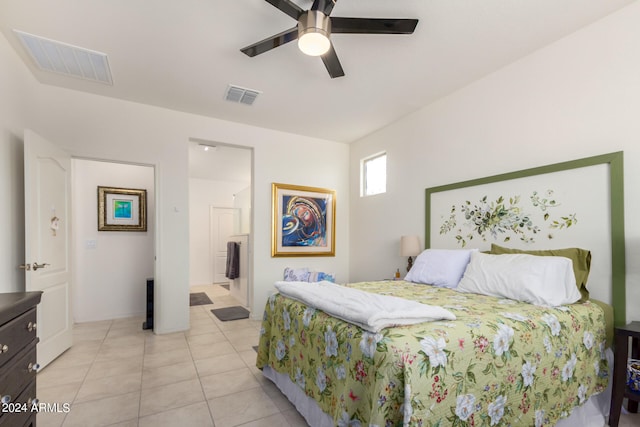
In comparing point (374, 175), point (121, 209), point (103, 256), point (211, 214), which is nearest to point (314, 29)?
point (374, 175)

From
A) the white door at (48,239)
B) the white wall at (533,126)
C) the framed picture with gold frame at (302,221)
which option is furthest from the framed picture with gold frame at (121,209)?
the white wall at (533,126)

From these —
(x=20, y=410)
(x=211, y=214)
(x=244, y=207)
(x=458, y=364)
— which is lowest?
(x=20, y=410)

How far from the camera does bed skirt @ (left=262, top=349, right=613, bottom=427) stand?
178 centimetres

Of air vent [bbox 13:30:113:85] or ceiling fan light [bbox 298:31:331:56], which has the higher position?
air vent [bbox 13:30:113:85]

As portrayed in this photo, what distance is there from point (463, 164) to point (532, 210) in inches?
32.8

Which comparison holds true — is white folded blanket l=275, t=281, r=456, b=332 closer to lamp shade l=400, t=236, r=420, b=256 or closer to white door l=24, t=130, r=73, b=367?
lamp shade l=400, t=236, r=420, b=256

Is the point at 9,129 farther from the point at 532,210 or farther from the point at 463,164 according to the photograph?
the point at 532,210

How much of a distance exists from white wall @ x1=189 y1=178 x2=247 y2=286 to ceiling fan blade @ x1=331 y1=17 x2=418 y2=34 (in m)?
6.02

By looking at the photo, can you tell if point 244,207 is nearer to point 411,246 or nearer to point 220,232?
point 220,232


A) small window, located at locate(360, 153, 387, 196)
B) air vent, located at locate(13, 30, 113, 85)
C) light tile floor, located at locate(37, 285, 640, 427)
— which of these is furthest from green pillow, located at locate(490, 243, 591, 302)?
air vent, located at locate(13, 30, 113, 85)

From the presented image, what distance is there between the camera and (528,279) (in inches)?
80.8

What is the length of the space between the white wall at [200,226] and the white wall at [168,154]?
3.40 meters

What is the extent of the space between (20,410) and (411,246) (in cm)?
319

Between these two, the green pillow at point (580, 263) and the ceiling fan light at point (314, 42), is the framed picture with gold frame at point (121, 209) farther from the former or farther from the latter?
the green pillow at point (580, 263)
